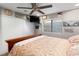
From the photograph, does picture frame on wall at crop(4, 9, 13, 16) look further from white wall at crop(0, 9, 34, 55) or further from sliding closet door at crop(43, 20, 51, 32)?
sliding closet door at crop(43, 20, 51, 32)

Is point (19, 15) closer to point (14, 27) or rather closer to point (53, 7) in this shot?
point (14, 27)

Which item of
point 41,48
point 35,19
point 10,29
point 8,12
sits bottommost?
point 41,48

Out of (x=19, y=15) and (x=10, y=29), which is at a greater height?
(x=19, y=15)

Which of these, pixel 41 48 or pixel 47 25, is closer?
pixel 41 48

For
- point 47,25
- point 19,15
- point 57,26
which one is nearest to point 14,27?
point 19,15

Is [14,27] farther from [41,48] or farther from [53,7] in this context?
[53,7]

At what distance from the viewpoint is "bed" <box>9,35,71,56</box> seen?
71.2 inches

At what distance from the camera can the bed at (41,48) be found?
1.81 metres

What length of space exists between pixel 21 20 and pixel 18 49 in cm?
45

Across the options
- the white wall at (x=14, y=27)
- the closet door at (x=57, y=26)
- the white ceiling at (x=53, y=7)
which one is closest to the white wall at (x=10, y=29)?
the white wall at (x=14, y=27)

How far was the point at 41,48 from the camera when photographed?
5.95ft

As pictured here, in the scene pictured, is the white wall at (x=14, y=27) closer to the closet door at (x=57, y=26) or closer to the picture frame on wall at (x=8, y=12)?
the picture frame on wall at (x=8, y=12)

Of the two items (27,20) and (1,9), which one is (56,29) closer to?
(27,20)

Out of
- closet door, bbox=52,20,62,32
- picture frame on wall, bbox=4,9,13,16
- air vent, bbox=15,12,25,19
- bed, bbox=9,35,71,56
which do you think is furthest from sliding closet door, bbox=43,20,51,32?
picture frame on wall, bbox=4,9,13,16
